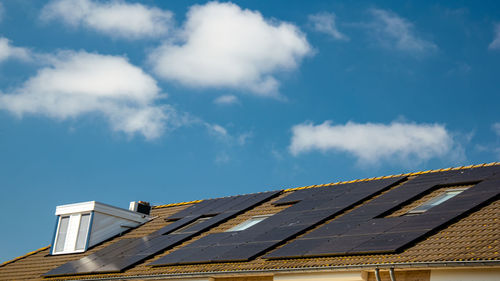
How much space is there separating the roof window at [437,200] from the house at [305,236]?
26mm

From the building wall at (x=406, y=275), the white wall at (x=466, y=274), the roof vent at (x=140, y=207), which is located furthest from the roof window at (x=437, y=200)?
the roof vent at (x=140, y=207)

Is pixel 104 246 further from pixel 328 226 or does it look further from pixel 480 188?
pixel 480 188

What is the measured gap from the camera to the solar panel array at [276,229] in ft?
48.1

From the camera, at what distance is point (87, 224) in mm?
22594

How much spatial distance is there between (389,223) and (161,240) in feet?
28.6

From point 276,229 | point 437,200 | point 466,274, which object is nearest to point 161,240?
point 276,229

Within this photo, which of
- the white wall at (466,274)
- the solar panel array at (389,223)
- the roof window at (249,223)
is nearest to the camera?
the white wall at (466,274)

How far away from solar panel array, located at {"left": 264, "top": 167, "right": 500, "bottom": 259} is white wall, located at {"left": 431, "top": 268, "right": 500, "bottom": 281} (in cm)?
113

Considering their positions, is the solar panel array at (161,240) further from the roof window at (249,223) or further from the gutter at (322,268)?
the gutter at (322,268)

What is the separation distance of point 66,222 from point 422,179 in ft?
48.9

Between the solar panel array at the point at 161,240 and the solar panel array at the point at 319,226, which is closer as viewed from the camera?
the solar panel array at the point at 319,226

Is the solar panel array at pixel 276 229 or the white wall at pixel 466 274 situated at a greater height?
the solar panel array at pixel 276 229

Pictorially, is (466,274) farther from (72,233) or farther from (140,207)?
(140,207)

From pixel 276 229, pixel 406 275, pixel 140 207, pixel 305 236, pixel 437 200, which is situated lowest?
pixel 406 275
